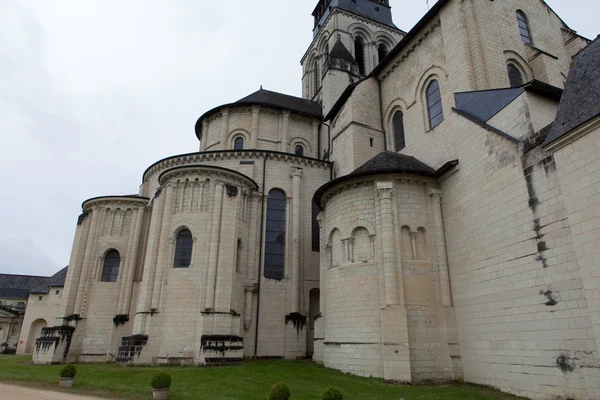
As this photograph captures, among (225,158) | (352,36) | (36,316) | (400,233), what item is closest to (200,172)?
(225,158)

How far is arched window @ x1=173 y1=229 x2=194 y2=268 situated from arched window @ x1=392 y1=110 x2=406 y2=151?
11.0 metres

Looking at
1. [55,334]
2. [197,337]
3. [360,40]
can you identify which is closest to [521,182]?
[197,337]

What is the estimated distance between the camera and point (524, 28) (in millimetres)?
18109

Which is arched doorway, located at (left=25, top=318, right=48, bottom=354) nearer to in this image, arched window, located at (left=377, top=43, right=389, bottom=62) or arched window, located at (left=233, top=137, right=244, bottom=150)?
arched window, located at (left=233, top=137, right=244, bottom=150)

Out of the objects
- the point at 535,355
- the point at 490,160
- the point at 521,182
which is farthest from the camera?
the point at 490,160

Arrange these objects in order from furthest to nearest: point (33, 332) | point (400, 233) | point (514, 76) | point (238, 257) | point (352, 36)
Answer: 1. point (352, 36)
2. point (33, 332)
3. point (238, 257)
4. point (514, 76)
5. point (400, 233)

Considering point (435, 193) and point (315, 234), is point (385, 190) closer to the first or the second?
point (435, 193)

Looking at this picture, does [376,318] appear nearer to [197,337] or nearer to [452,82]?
[197,337]

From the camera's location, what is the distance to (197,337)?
16.8 metres

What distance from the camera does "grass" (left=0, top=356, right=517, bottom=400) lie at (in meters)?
10.3

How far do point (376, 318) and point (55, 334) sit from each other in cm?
1637

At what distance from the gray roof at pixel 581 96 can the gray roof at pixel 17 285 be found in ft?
170

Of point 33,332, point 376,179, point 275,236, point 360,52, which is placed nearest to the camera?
point 376,179

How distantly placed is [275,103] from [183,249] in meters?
13.8
